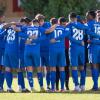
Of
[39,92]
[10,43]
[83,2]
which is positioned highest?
[83,2]

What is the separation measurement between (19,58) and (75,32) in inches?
73.8

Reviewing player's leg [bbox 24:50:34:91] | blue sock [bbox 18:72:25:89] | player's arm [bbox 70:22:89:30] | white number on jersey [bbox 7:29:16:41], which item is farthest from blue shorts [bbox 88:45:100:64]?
white number on jersey [bbox 7:29:16:41]

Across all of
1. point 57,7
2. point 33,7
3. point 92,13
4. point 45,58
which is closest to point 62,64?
point 45,58

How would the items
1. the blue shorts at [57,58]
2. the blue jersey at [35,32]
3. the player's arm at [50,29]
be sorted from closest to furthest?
the player's arm at [50,29] → the blue jersey at [35,32] → the blue shorts at [57,58]

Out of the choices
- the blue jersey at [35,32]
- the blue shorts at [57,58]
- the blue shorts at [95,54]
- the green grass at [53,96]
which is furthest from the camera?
the blue shorts at [95,54]

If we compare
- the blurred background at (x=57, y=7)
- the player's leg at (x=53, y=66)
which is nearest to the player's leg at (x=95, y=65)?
the player's leg at (x=53, y=66)

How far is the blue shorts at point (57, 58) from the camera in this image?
64.0 feet

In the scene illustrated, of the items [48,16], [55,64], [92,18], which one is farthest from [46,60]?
[48,16]

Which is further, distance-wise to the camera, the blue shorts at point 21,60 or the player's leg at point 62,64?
the blue shorts at point 21,60

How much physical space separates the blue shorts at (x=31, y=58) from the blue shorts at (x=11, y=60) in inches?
16.3

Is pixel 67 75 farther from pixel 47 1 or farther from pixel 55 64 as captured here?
pixel 47 1

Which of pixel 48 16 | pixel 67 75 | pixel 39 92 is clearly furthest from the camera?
pixel 48 16

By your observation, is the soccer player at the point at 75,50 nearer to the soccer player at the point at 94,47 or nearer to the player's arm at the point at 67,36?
the player's arm at the point at 67,36

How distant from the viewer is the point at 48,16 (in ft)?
119
